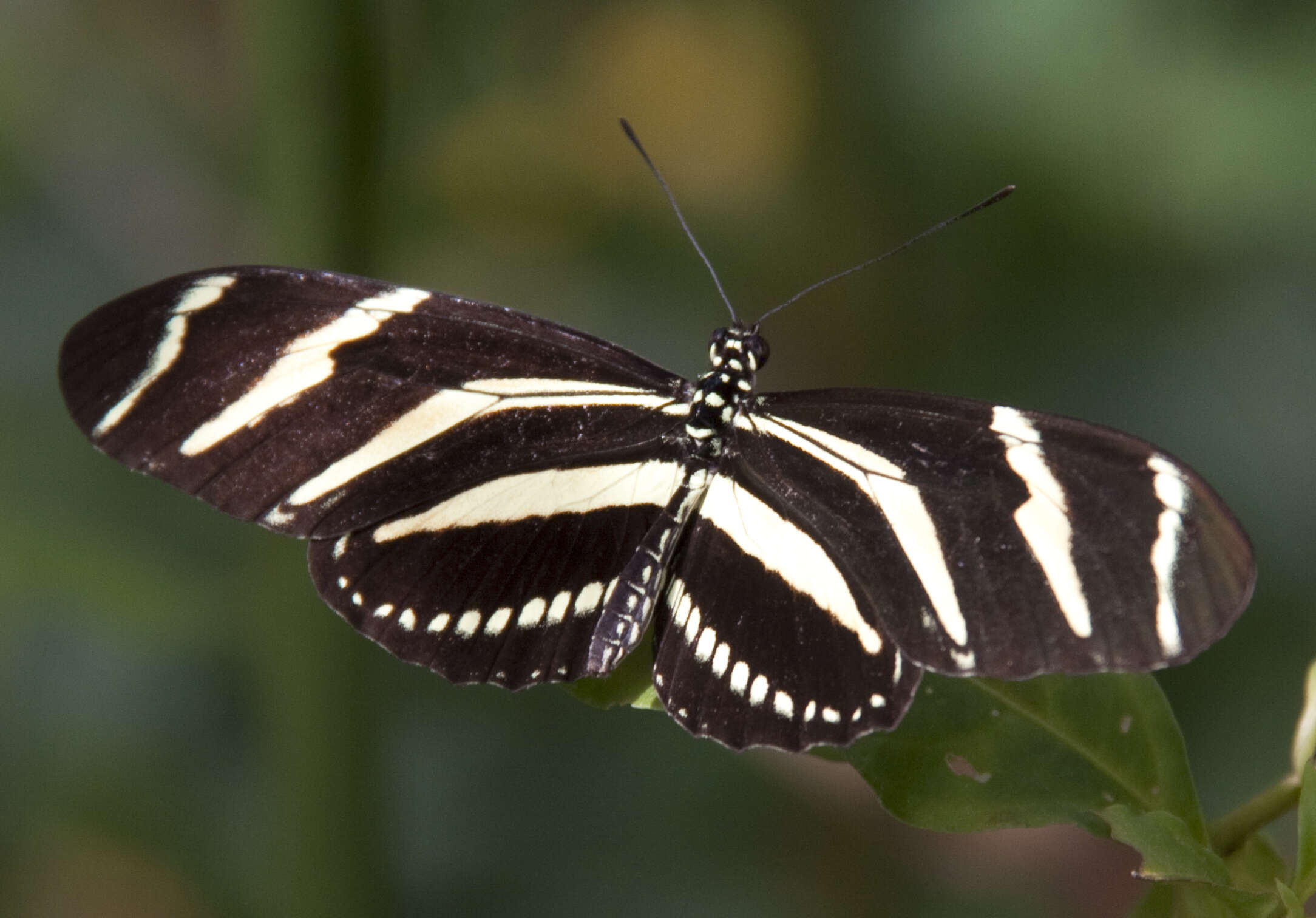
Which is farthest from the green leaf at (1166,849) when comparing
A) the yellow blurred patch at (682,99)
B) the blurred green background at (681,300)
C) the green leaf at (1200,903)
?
the yellow blurred patch at (682,99)

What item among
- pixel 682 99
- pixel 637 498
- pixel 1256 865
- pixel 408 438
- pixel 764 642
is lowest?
pixel 1256 865

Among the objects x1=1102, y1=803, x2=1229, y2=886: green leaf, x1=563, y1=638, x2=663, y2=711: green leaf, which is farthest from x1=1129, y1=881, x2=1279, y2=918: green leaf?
x1=563, y1=638, x2=663, y2=711: green leaf

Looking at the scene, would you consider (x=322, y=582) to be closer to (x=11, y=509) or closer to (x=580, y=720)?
(x=11, y=509)

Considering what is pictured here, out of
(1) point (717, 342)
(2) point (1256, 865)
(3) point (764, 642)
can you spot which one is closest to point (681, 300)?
(1) point (717, 342)

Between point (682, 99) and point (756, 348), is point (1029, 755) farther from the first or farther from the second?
point (682, 99)

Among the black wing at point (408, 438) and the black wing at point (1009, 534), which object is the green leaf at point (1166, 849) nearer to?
the black wing at point (1009, 534)

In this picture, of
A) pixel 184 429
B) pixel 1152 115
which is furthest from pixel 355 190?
pixel 1152 115

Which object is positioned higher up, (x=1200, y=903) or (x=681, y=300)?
(x=681, y=300)
